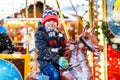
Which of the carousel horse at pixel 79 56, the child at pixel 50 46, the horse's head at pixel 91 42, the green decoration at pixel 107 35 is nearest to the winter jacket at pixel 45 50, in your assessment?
the child at pixel 50 46

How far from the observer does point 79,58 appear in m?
4.67

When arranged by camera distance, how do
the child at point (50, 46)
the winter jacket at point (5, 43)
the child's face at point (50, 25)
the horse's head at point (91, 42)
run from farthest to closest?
the winter jacket at point (5, 43), the child's face at point (50, 25), the child at point (50, 46), the horse's head at point (91, 42)

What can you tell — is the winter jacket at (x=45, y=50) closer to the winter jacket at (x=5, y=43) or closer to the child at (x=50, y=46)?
the child at (x=50, y=46)

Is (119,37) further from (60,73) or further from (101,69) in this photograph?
(60,73)

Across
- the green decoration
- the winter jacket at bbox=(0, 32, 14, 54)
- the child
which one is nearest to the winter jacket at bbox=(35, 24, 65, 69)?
the child

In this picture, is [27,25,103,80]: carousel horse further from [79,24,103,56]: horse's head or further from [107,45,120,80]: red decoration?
[107,45,120,80]: red decoration

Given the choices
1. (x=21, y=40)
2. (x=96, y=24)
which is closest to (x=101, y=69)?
(x=96, y=24)

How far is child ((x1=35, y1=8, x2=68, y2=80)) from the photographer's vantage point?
469cm

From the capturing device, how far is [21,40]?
757cm

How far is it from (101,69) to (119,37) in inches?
19.0

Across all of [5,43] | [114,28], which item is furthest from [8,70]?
[114,28]

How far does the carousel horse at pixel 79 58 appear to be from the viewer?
463 centimetres

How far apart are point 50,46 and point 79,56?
38 cm

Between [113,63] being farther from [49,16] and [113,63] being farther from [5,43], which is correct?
[5,43]
